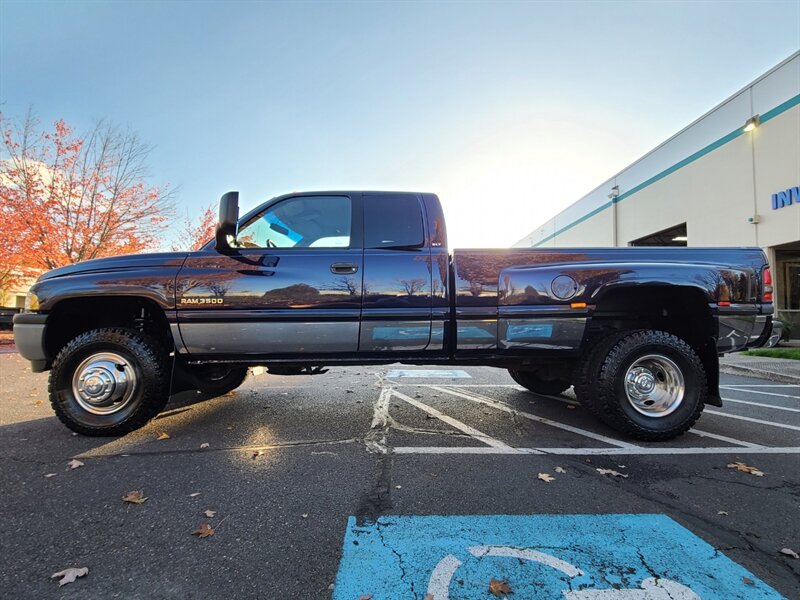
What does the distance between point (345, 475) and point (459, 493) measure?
81 centimetres

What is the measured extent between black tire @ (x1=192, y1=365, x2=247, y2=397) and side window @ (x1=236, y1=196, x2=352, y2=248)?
1535 mm

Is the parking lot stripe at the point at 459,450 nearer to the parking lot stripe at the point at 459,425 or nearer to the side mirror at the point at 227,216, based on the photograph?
the parking lot stripe at the point at 459,425

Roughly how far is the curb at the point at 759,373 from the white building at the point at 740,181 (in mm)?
6485

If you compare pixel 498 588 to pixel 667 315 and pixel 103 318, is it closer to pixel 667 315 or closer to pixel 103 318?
pixel 667 315

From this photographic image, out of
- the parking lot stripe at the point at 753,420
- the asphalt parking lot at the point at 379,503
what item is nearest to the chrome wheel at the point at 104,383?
the asphalt parking lot at the point at 379,503

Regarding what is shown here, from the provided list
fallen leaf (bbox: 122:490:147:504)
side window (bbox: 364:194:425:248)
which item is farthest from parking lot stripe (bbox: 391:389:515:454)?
fallen leaf (bbox: 122:490:147:504)

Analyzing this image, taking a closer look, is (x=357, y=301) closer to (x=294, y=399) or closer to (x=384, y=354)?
(x=384, y=354)

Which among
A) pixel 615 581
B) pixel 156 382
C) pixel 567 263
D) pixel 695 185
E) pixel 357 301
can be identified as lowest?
pixel 615 581

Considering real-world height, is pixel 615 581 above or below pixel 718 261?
below

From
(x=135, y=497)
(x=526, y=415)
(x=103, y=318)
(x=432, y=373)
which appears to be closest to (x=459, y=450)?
(x=526, y=415)

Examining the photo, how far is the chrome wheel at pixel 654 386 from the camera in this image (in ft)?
12.7

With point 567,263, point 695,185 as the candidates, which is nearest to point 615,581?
point 567,263

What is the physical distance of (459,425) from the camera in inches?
169

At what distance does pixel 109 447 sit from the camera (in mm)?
3547
